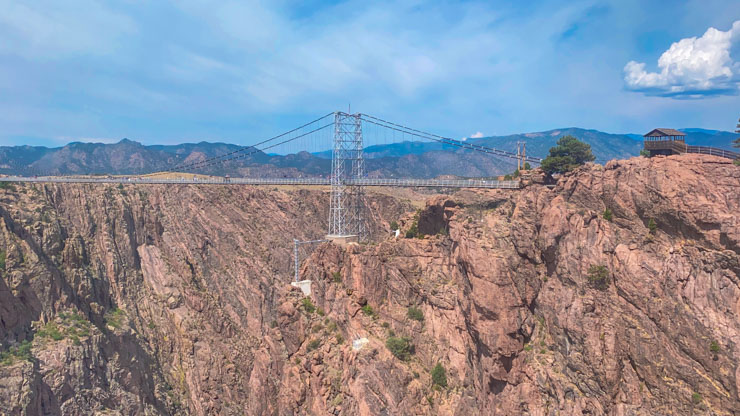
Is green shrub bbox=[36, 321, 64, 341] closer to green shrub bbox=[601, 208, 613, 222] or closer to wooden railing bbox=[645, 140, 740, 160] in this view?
green shrub bbox=[601, 208, 613, 222]

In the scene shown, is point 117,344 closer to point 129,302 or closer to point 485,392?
point 129,302

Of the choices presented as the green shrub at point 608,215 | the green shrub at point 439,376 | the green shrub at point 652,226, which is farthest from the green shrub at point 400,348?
the green shrub at point 652,226

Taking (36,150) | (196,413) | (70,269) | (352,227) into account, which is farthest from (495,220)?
(36,150)

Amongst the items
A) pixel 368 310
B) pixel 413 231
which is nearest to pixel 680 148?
pixel 413 231

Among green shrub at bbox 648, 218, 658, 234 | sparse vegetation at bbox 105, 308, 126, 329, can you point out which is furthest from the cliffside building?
sparse vegetation at bbox 105, 308, 126, 329

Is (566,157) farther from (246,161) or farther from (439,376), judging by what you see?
(246,161)

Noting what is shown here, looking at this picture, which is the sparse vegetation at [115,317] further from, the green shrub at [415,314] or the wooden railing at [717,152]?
the wooden railing at [717,152]
